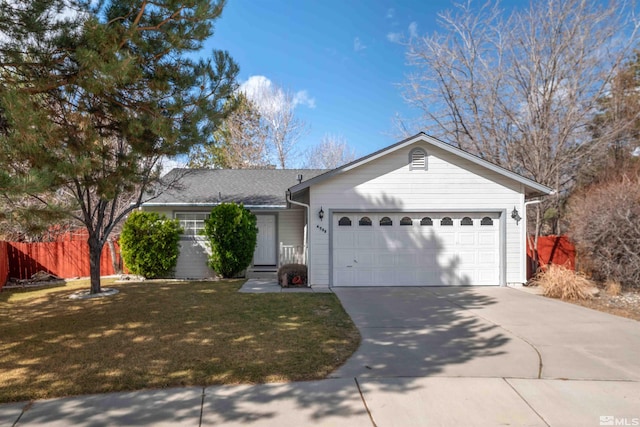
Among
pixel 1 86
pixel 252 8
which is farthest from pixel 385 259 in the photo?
pixel 1 86

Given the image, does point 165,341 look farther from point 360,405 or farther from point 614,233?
point 614,233

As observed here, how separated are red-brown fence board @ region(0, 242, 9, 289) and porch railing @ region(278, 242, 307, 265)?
8.37 meters

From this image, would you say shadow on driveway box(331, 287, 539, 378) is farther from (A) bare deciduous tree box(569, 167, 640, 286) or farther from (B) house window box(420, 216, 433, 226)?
(A) bare deciduous tree box(569, 167, 640, 286)

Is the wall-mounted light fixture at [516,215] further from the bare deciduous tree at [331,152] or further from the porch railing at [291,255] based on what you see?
the bare deciduous tree at [331,152]

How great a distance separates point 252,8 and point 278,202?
6.15 m

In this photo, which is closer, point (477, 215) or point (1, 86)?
point (1, 86)

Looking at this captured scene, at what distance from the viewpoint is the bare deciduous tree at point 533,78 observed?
50.3 feet

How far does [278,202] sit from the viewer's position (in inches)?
525

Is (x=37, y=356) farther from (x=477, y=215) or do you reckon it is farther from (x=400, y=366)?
(x=477, y=215)

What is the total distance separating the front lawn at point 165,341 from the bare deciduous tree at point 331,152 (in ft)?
68.5

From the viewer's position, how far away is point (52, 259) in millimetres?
13305

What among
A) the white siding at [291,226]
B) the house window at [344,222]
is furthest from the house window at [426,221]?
the white siding at [291,226]

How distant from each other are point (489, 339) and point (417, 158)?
599 centimetres

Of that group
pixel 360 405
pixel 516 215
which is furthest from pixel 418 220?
pixel 360 405
